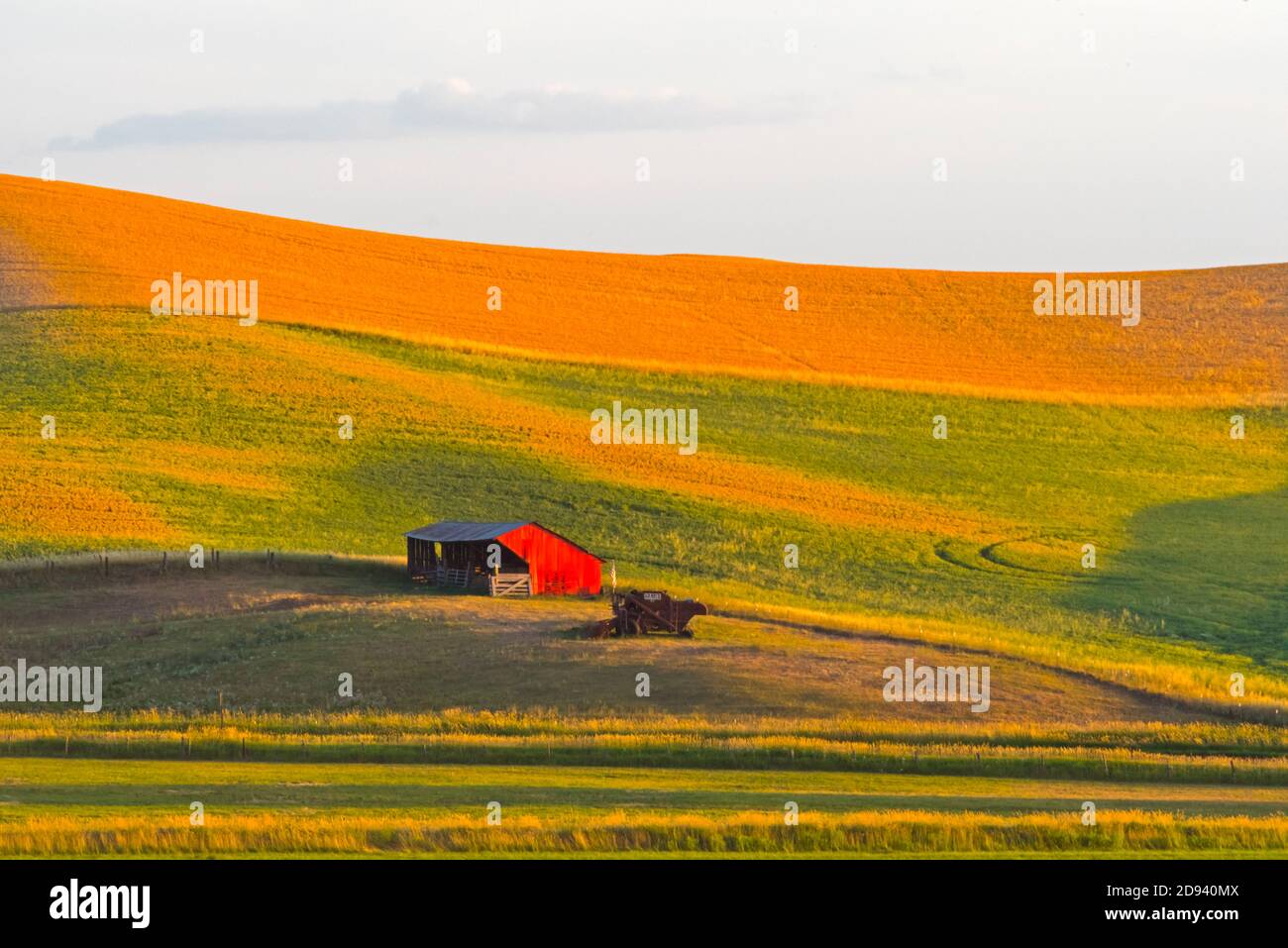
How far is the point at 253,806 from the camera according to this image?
3170cm

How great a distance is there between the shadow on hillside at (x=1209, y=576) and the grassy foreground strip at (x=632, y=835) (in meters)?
38.8

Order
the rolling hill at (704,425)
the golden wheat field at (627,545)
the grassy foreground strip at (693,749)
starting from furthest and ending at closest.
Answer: the rolling hill at (704,425)
the grassy foreground strip at (693,749)
the golden wheat field at (627,545)

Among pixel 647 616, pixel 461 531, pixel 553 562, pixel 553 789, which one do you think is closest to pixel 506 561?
pixel 553 562

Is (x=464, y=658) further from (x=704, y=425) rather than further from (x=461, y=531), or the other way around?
(x=704, y=425)

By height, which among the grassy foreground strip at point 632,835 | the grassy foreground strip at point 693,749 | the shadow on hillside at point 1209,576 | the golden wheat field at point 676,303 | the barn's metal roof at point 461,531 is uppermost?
the golden wheat field at point 676,303

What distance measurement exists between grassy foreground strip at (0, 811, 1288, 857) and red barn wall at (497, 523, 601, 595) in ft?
116

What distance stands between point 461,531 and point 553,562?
3.80m

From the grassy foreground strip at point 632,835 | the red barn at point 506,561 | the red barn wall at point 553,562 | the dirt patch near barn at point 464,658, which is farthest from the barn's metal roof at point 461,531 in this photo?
the grassy foreground strip at point 632,835

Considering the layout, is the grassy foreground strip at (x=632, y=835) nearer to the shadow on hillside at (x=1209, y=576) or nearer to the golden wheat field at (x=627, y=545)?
the golden wheat field at (x=627, y=545)

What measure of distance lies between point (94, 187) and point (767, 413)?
2627 inches

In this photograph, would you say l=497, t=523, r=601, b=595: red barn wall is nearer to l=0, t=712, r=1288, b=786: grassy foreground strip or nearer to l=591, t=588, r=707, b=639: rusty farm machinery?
l=591, t=588, r=707, b=639: rusty farm machinery

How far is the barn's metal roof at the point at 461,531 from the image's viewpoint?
→ 6531 centimetres

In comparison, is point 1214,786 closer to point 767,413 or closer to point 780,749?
point 780,749

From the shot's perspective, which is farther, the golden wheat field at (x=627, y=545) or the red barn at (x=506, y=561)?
the red barn at (x=506, y=561)
